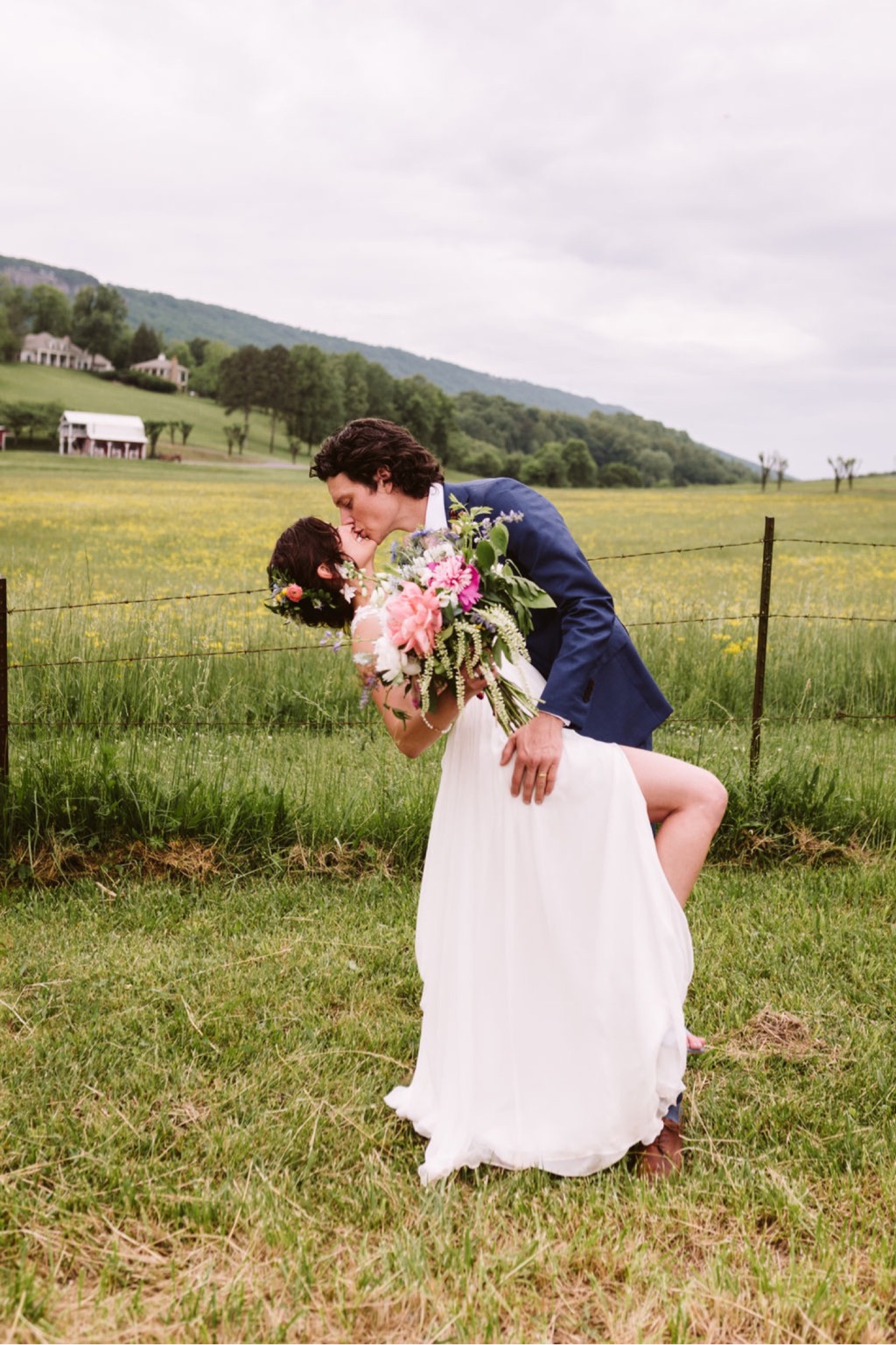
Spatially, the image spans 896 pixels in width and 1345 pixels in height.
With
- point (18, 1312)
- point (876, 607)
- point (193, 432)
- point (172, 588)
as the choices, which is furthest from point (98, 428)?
point (18, 1312)

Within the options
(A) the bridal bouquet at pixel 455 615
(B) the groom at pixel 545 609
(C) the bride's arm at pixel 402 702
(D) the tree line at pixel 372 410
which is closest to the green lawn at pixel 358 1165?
(B) the groom at pixel 545 609

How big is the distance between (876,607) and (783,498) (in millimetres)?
48719

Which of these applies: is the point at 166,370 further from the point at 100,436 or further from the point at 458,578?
the point at 458,578

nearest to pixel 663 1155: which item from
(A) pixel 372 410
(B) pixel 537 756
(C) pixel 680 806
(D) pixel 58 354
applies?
(C) pixel 680 806

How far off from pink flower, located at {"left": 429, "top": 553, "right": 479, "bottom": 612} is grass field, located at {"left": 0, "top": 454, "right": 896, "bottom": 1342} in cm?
172

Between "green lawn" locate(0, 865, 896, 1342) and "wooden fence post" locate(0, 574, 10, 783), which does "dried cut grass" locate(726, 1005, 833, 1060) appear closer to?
"green lawn" locate(0, 865, 896, 1342)

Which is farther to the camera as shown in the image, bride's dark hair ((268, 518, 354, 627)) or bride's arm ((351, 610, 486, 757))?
bride's dark hair ((268, 518, 354, 627))

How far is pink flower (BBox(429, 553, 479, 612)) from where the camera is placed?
9.32 feet

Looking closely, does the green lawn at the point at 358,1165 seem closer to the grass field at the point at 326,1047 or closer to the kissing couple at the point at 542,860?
the grass field at the point at 326,1047

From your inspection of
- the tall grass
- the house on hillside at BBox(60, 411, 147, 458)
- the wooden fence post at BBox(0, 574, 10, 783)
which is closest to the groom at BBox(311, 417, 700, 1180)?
the tall grass

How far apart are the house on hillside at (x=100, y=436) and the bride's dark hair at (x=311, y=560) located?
61.2 m

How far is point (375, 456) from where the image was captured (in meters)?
3.22

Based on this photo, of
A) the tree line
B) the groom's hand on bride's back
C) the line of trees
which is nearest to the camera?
the groom's hand on bride's back

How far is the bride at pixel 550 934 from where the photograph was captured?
10.0ft
